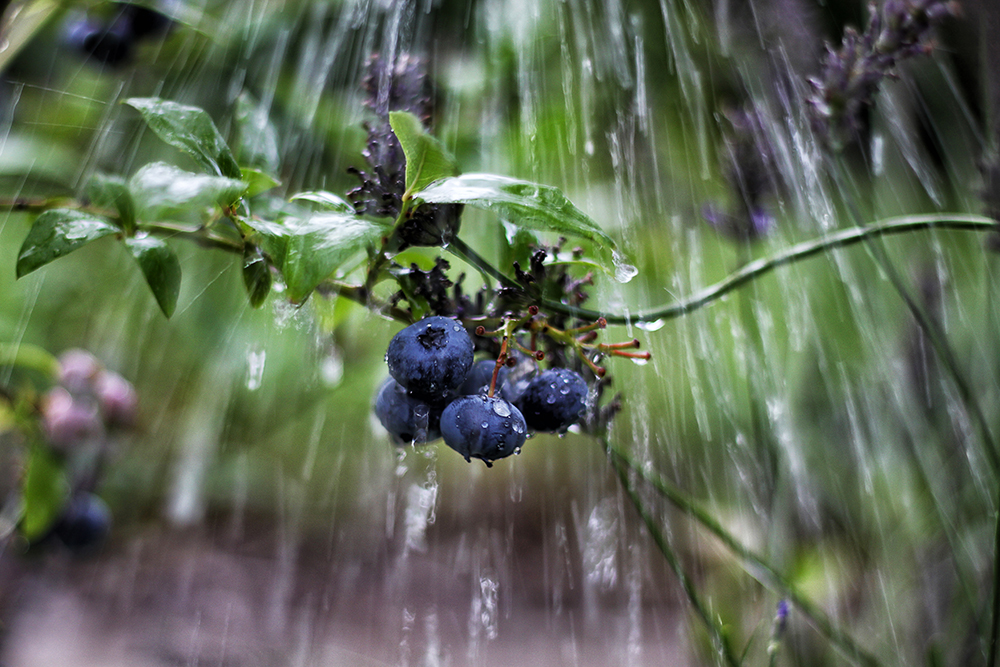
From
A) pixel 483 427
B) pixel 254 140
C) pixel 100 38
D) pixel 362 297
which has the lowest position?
pixel 483 427

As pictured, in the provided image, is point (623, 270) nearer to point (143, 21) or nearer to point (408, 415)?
point (408, 415)

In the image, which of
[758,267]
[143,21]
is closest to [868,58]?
[758,267]

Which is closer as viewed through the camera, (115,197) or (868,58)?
(115,197)

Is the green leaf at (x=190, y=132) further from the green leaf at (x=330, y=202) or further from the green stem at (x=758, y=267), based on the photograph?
the green stem at (x=758, y=267)

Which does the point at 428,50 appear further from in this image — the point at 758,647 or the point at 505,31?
the point at 758,647

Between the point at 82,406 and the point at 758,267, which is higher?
the point at 82,406

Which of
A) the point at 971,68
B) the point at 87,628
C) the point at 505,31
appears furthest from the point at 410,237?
the point at 87,628

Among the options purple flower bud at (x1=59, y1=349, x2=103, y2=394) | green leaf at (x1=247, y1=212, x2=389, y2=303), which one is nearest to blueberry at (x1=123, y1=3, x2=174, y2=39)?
purple flower bud at (x1=59, y1=349, x2=103, y2=394)
